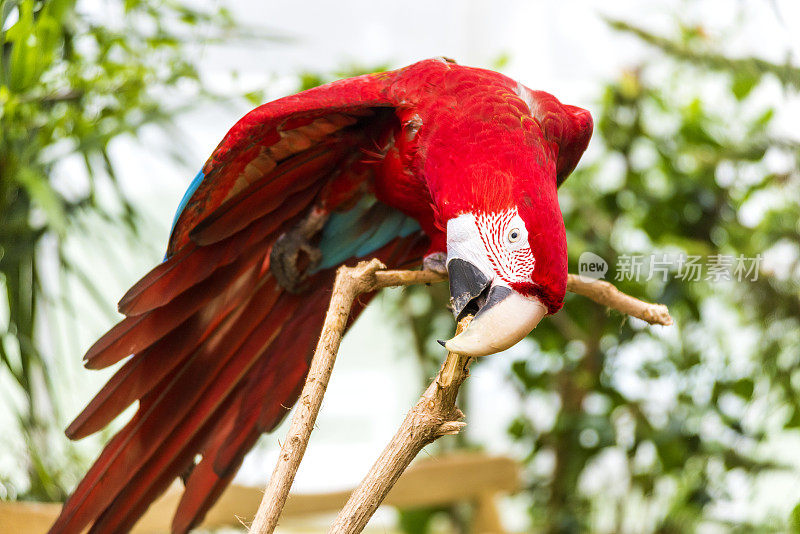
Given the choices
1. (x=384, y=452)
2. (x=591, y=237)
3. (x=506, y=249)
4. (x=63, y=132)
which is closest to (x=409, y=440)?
(x=384, y=452)

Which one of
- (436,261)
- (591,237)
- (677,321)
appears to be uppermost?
(436,261)

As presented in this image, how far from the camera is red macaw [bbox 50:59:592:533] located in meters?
0.48

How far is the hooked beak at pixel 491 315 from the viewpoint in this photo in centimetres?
43

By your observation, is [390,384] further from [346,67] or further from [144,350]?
[144,350]

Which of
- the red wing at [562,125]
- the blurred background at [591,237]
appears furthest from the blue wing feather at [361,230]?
the blurred background at [591,237]

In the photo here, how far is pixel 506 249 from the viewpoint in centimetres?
46

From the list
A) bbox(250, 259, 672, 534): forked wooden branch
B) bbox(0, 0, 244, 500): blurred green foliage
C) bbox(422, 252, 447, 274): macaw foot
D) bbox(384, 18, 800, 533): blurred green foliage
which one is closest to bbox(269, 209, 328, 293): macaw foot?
bbox(422, 252, 447, 274): macaw foot

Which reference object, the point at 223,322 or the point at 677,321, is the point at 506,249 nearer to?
the point at 223,322

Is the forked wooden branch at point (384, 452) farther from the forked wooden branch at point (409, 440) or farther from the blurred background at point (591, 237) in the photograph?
the blurred background at point (591, 237)

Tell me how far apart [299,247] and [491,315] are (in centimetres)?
28

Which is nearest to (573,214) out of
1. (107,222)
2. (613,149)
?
(613,149)

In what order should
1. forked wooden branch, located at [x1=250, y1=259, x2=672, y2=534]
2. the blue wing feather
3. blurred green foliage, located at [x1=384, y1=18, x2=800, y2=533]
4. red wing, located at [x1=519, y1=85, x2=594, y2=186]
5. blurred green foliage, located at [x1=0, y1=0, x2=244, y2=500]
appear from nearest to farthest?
forked wooden branch, located at [x1=250, y1=259, x2=672, y2=534]
red wing, located at [x1=519, y1=85, x2=594, y2=186]
the blue wing feather
blurred green foliage, located at [x1=0, y1=0, x2=244, y2=500]
blurred green foliage, located at [x1=384, y1=18, x2=800, y2=533]

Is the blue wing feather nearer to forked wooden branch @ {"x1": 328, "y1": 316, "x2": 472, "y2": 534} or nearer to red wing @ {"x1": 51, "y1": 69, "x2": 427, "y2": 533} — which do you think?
red wing @ {"x1": 51, "y1": 69, "x2": 427, "y2": 533}

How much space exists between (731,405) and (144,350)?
104cm
